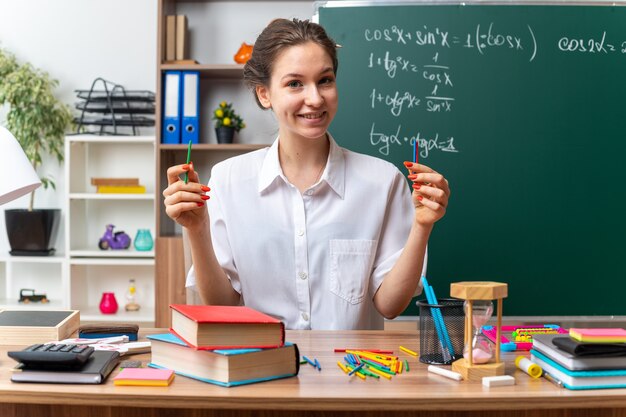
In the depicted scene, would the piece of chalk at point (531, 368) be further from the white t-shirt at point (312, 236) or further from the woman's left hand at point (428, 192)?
the white t-shirt at point (312, 236)

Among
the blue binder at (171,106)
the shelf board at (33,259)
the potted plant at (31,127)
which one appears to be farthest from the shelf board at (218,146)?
the shelf board at (33,259)

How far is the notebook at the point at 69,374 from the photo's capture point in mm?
1193

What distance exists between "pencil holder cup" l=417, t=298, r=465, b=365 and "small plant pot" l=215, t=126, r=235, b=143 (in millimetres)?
2481

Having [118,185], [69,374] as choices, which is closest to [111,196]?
[118,185]

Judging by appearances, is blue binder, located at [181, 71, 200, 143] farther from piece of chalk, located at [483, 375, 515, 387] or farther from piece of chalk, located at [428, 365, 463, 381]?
piece of chalk, located at [483, 375, 515, 387]

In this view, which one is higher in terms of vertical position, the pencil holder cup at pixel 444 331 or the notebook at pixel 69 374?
the pencil holder cup at pixel 444 331

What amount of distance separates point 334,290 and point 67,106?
2.61m

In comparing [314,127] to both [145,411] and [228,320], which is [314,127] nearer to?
[228,320]

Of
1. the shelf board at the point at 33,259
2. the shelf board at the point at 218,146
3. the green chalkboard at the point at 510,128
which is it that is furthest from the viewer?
the shelf board at the point at 33,259

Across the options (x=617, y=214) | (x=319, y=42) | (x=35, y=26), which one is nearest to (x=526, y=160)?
(x=617, y=214)

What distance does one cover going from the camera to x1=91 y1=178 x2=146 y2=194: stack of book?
3775 millimetres

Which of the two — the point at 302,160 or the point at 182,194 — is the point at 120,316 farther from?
the point at 182,194

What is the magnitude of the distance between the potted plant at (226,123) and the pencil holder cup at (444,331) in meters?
2.48

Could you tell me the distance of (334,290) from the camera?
1.85 meters
